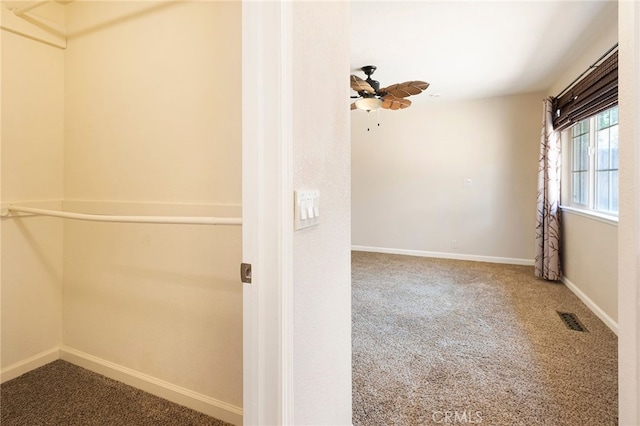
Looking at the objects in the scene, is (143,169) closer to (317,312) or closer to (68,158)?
(68,158)

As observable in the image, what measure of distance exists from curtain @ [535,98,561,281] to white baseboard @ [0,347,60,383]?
465cm

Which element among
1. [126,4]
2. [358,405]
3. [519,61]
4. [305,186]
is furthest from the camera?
[519,61]

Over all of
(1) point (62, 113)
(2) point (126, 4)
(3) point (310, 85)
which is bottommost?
(3) point (310, 85)

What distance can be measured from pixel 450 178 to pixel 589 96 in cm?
216

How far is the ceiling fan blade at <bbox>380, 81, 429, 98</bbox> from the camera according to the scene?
103 inches

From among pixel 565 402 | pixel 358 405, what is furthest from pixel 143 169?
pixel 565 402

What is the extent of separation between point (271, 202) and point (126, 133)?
1.43 m

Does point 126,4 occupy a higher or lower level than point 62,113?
higher

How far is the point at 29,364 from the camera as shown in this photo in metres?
1.89

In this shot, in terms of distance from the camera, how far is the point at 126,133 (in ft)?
5.75

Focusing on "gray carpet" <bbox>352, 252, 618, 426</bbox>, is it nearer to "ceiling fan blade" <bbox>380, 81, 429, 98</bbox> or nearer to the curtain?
the curtain

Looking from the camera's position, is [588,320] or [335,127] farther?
[588,320]

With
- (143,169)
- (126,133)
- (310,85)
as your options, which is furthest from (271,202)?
(126,133)

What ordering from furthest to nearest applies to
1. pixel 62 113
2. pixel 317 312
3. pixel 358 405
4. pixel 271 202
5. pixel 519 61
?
pixel 519 61 → pixel 62 113 → pixel 358 405 → pixel 317 312 → pixel 271 202
